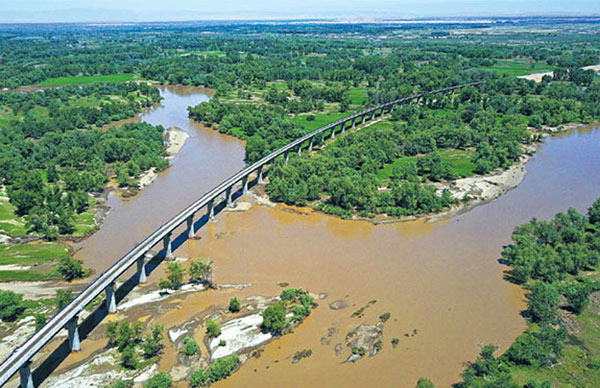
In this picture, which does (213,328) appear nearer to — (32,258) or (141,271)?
(141,271)

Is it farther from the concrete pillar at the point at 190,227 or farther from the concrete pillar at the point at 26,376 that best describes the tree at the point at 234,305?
the concrete pillar at the point at 190,227

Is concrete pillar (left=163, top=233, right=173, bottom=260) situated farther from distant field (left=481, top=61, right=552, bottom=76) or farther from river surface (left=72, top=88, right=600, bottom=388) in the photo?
distant field (left=481, top=61, right=552, bottom=76)

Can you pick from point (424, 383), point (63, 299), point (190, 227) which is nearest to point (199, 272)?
point (63, 299)

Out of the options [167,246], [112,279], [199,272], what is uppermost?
[112,279]

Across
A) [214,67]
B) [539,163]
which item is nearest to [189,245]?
[539,163]

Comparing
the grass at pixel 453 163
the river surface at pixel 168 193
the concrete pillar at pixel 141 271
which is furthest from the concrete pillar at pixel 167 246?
the grass at pixel 453 163

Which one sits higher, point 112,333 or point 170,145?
point 170,145

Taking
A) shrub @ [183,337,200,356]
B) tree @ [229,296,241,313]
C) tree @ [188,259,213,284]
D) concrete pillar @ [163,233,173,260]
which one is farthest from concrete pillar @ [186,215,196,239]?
shrub @ [183,337,200,356]
